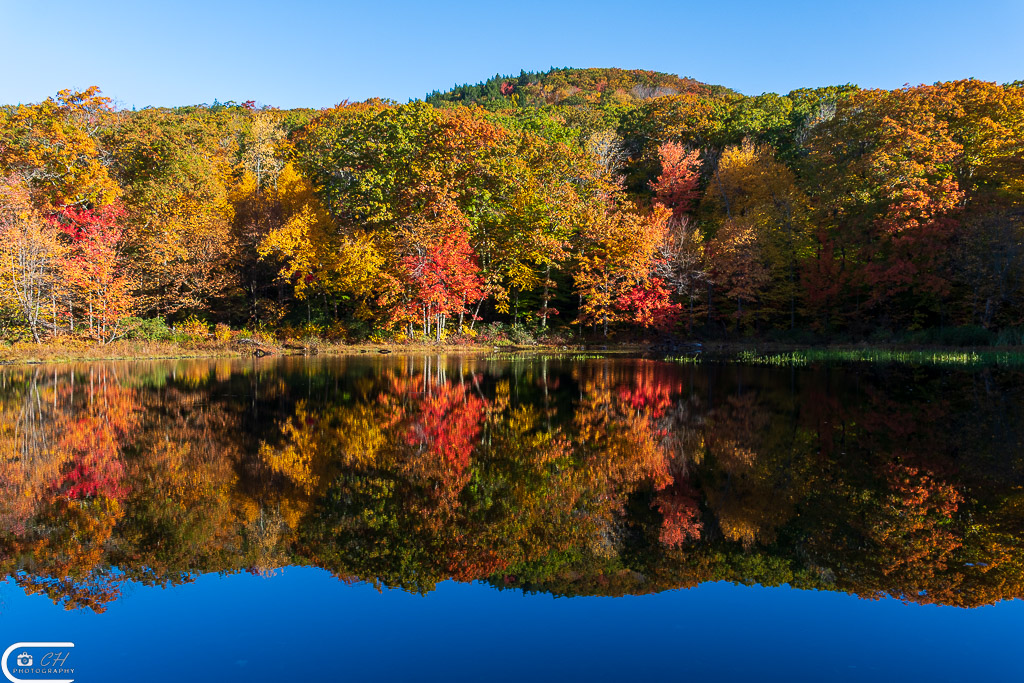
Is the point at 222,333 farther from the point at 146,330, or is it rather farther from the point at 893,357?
the point at 893,357

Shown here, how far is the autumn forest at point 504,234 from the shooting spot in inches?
1220

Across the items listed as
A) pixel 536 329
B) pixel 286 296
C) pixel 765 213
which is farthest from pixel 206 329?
pixel 765 213

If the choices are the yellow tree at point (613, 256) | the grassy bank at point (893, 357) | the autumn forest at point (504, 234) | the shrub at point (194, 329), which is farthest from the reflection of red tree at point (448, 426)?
the shrub at point (194, 329)

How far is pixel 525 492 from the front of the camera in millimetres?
7930

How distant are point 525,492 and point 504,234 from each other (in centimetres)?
3190

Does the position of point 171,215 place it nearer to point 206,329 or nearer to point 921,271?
point 206,329

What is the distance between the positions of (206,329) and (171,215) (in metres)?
6.85

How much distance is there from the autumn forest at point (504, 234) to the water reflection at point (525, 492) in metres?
18.6

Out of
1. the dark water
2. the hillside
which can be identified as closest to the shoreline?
the dark water

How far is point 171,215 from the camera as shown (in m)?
37.3

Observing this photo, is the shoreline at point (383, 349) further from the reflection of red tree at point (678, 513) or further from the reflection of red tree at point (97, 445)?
the reflection of red tree at point (678, 513)

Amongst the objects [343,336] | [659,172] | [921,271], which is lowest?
[343,336]

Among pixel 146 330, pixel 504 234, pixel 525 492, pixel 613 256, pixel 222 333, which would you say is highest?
pixel 504 234

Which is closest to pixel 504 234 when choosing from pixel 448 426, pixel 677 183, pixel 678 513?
pixel 677 183
